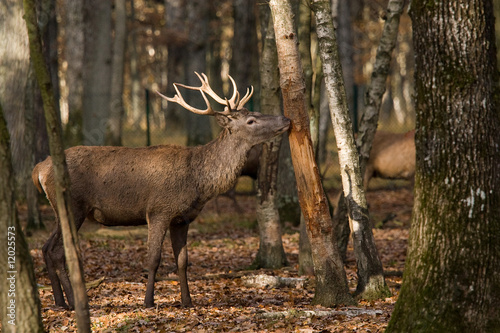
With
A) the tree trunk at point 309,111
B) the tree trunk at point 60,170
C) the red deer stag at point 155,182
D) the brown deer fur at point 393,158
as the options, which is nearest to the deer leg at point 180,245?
the red deer stag at point 155,182

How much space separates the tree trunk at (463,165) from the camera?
4.52 metres

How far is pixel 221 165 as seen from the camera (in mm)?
7289

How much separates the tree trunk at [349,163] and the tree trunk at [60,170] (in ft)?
9.81

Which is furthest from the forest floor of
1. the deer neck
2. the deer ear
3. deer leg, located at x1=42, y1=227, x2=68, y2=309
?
the deer ear

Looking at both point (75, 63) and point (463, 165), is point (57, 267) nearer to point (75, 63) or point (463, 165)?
point (463, 165)

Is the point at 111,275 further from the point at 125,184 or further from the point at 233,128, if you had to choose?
the point at 233,128

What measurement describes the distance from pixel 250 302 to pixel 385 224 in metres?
6.33

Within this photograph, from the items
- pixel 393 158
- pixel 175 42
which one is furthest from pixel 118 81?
pixel 393 158

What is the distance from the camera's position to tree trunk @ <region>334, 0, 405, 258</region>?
24.7 ft

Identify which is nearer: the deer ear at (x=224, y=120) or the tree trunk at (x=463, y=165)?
the tree trunk at (x=463, y=165)

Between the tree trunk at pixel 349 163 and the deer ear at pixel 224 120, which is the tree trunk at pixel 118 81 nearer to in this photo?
the deer ear at pixel 224 120

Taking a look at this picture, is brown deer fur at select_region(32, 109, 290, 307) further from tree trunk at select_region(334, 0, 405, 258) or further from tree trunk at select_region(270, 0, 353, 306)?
tree trunk at select_region(334, 0, 405, 258)

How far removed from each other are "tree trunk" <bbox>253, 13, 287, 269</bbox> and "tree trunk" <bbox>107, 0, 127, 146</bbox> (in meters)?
8.66

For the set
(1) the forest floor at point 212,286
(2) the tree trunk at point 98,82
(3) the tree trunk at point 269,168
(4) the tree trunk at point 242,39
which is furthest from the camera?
(4) the tree trunk at point 242,39
